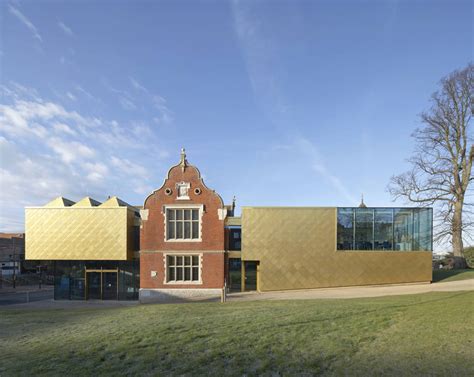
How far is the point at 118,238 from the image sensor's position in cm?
2486

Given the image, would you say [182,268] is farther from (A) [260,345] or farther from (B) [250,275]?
(A) [260,345]

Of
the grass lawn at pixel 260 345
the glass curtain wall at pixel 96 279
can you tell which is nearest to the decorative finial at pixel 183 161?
the glass curtain wall at pixel 96 279

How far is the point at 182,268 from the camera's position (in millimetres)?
24375

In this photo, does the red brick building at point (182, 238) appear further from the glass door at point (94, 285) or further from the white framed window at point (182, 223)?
the glass door at point (94, 285)

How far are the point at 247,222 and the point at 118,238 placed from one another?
10010 millimetres

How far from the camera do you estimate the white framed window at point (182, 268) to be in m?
24.3

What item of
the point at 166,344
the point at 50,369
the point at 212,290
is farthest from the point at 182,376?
the point at 212,290

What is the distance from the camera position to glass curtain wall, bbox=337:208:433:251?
2553cm

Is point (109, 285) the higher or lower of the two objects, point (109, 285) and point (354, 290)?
the lower

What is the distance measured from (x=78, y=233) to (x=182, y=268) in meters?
8.63

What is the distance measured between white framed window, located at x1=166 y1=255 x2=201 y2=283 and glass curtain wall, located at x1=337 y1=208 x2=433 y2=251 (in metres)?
11.2

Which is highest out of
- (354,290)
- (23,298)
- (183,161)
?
(183,161)

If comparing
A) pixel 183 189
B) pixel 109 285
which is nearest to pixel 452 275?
pixel 183 189

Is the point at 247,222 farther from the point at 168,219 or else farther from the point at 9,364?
the point at 9,364
